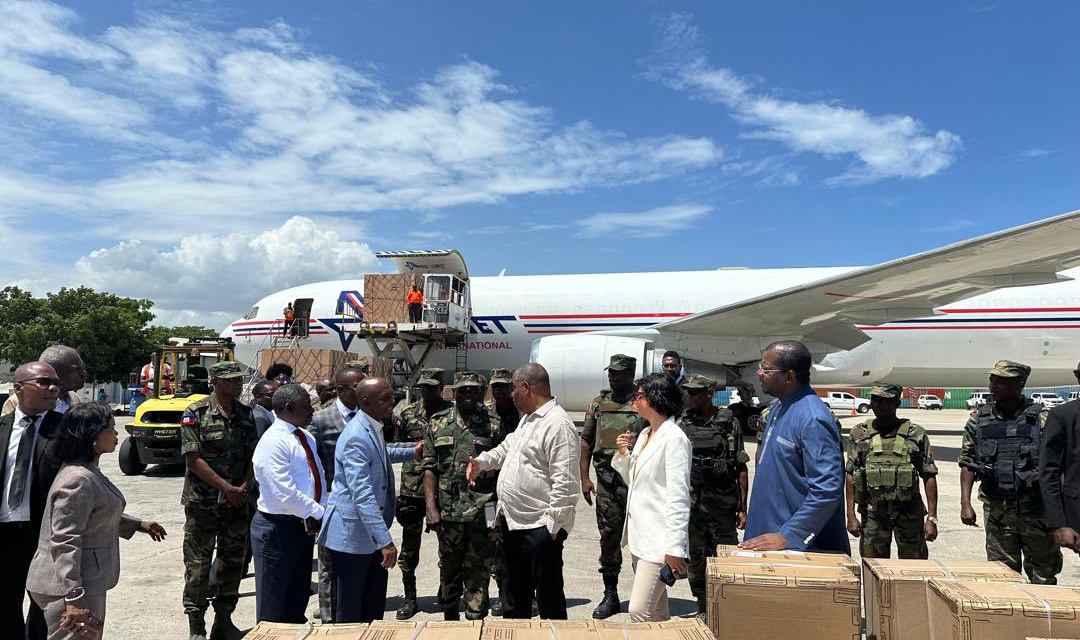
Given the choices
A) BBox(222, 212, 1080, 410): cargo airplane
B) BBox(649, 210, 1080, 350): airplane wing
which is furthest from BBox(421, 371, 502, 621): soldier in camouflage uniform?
BBox(649, 210, 1080, 350): airplane wing

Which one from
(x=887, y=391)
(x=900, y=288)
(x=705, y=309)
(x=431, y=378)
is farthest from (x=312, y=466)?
(x=705, y=309)

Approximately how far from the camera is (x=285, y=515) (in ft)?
12.7

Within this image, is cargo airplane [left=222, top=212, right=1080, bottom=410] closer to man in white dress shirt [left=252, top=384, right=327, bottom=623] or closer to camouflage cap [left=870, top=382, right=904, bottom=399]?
camouflage cap [left=870, top=382, right=904, bottom=399]

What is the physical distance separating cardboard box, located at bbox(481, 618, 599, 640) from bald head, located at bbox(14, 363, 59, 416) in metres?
2.90

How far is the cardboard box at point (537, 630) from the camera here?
2244 mm

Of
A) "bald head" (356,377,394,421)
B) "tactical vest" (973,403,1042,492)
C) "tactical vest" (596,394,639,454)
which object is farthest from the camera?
"tactical vest" (596,394,639,454)

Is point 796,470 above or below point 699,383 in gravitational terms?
below

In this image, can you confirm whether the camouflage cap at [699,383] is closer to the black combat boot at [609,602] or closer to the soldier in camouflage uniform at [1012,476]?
the black combat boot at [609,602]

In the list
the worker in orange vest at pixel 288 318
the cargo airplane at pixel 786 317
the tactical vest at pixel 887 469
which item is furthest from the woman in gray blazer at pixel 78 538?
the worker in orange vest at pixel 288 318

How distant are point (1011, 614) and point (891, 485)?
9.02 ft

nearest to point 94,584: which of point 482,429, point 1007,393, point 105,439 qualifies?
point 105,439

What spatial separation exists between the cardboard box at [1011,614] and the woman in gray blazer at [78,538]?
3.60m

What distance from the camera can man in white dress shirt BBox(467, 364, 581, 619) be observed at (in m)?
3.73

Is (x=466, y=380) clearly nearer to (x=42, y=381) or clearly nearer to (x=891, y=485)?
(x=42, y=381)
